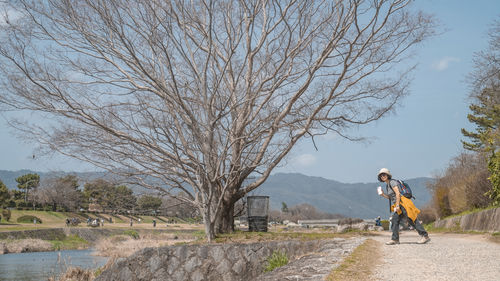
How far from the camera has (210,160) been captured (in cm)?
1261

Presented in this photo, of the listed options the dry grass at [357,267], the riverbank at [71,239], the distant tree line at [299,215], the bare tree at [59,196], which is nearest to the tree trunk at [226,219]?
the dry grass at [357,267]

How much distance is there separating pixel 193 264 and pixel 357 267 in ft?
19.2

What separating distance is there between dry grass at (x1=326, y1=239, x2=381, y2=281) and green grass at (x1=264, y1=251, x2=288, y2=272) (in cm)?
310

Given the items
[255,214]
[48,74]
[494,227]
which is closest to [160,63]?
[48,74]

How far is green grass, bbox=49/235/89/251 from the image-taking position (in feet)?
154

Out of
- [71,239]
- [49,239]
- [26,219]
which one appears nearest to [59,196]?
[26,219]

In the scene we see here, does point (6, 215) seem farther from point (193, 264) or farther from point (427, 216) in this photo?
point (193, 264)

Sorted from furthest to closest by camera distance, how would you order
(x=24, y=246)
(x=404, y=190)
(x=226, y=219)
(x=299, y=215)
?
(x=299, y=215) → (x=24, y=246) → (x=226, y=219) → (x=404, y=190)

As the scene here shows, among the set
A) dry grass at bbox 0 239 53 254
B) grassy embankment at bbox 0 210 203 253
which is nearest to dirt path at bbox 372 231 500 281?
grassy embankment at bbox 0 210 203 253

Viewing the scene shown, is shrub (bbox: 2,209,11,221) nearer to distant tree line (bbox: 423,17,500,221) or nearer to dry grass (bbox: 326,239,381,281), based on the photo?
distant tree line (bbox: 423,17,500,221)

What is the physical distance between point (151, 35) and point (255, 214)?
6.99 metres

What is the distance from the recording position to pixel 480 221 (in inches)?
645

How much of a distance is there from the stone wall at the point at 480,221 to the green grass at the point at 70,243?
128 feet

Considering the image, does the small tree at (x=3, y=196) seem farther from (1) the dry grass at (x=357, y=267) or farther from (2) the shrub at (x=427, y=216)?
(1) the dry grass at (x=357, y=267)
